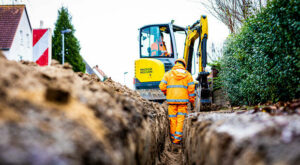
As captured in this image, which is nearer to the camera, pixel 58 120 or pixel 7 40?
pixel 58 120

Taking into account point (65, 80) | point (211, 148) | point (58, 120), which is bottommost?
point (211, 148)

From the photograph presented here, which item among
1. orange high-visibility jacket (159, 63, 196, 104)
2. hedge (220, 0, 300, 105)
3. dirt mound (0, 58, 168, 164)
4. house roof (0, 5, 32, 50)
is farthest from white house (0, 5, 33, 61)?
dirt mound (0, 58, 168, 164)

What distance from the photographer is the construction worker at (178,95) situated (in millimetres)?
6656

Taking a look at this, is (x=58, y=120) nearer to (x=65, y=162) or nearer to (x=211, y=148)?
(x=65, y=162)

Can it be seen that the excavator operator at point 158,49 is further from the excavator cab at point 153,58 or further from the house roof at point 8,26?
the house roof at point 8,26

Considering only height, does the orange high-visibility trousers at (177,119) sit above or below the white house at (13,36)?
below

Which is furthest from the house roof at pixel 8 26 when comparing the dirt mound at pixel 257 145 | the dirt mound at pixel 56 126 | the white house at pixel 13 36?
the dirt mound at pixel 257 145

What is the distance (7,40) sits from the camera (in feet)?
54.0

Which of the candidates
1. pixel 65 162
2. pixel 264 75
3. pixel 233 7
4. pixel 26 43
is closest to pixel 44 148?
pixel 65 162

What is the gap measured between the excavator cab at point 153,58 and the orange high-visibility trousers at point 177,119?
11.8 feet

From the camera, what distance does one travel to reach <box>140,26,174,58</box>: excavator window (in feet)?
35.9

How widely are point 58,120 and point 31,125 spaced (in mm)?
160

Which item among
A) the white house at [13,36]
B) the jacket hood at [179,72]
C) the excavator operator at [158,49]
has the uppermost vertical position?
the white house at [13,36]

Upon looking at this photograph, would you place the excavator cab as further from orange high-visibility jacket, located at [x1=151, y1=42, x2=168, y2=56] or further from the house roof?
the house roof
